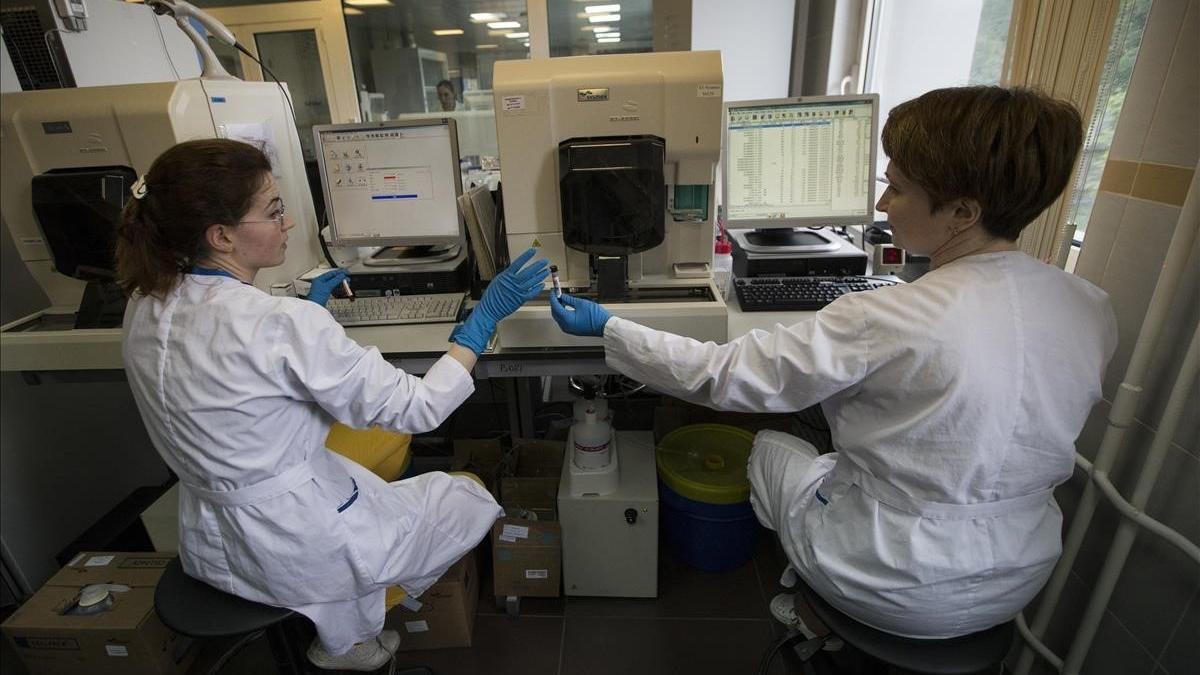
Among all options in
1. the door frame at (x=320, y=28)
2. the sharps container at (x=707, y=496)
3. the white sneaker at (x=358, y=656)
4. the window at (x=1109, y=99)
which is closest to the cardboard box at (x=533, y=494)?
the sharps container at (x=707, y=496)

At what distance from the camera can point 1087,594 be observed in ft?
4.02

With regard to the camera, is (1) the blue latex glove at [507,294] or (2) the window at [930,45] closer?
(1) the blue latex glove at [507,294]

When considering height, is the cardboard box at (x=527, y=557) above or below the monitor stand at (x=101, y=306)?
below

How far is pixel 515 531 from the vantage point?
1.64 meters

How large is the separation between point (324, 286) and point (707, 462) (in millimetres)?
1207

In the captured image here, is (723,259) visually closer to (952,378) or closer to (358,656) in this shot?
(952,378)

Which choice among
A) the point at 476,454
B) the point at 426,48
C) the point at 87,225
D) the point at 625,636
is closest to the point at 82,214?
the point at 87,225

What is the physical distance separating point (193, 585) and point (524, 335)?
2.63ft

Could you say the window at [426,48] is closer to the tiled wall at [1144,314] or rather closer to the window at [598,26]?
the window at [598,26]

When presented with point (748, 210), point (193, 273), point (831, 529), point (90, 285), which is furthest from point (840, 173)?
point (90, 285)

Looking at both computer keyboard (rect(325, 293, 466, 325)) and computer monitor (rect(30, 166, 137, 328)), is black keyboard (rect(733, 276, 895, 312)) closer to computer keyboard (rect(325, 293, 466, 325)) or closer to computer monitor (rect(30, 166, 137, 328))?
computer keyboard (rect(325, 293, 466, 325))

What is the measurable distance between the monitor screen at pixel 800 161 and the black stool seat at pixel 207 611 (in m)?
1.53

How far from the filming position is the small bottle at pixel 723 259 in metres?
1.85

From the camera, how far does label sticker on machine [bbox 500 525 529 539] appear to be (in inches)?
64.2
